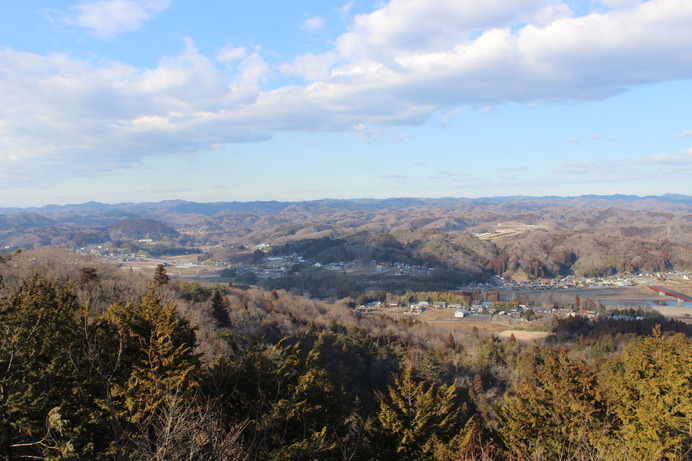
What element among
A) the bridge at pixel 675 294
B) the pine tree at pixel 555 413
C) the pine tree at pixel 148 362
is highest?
the pine tree at pixel 148 362

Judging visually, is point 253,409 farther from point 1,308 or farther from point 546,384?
point 546,384

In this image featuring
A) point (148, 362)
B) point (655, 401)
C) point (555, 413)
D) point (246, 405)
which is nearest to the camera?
point (148, 362)

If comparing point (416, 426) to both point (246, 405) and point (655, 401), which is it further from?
point (655, 401)

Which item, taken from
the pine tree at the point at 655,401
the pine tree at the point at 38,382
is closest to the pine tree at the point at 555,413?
the pine tree at the point at 655,401

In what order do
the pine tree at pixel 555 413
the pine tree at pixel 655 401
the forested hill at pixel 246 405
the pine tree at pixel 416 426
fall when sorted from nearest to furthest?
the forested hill at pixel 246 405
the pine tree at pixel 416 426
the pine tree at pixel 655 401
the pine tree at pixel 555 413

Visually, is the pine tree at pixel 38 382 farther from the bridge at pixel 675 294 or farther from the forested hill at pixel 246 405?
the bridge at pixel 675 294

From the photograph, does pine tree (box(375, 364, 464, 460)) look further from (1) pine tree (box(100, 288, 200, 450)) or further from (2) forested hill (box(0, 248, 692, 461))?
(1) pine tree (box(100, 288, 200, 450))

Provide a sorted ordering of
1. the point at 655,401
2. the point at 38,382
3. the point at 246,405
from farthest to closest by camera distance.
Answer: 1. the point at 655,401
2. the point at 246,405
3. the point at 38,382

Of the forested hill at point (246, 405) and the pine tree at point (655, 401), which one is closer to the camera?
the forested hill at point (246, 405)

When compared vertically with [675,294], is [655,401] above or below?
above

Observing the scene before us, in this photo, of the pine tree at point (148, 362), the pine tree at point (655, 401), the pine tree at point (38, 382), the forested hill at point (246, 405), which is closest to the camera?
the pine tree at point (38, 382)

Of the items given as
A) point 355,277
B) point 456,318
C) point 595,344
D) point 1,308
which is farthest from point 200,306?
point 355,277

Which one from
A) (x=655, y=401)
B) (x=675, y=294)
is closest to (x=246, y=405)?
(x=655, y=401)
